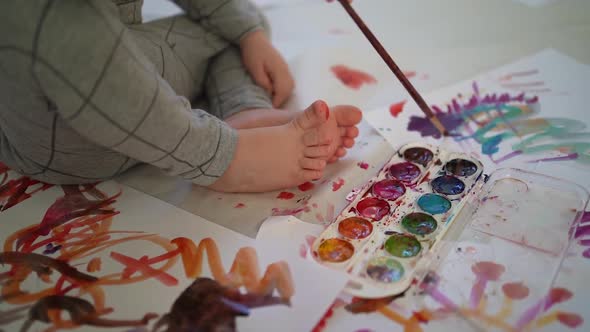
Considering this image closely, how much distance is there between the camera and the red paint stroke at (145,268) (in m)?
0.59

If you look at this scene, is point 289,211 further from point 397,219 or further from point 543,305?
point 543,305

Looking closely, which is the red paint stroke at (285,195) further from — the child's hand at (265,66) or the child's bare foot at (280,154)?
the child's hand at (265,66)

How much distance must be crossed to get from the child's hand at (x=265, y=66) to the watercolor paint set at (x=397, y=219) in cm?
23

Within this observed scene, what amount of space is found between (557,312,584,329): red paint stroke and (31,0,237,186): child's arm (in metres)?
0.42

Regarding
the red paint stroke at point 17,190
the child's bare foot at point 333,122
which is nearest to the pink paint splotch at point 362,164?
the child's bare foot at point 333,122

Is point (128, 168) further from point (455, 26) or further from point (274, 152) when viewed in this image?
point (455, 26)

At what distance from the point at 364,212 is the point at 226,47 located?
397 millimetres

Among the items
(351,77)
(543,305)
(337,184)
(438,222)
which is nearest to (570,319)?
(543,305)

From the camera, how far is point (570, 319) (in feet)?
1.72

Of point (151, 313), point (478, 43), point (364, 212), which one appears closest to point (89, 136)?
point (151, 313)

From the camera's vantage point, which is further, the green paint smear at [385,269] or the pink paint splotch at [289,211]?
the pink paint splotch at [289,211]

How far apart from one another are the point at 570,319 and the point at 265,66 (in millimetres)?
556

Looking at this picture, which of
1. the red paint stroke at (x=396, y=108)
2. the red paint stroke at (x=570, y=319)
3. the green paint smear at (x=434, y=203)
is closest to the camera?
the red paint stroke at (x=570, y=319)

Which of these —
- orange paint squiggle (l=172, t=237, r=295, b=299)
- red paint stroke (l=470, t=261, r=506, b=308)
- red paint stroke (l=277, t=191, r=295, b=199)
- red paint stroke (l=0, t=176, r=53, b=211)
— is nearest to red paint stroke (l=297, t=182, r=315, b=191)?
red paint stroke (l=277, t=191, r=295, b=199)
